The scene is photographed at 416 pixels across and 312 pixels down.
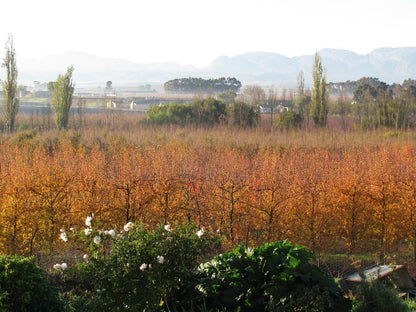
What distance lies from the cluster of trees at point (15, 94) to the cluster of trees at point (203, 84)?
59.2 m

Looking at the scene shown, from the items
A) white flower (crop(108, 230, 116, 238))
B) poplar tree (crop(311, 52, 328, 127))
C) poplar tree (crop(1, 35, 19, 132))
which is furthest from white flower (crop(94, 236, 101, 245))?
poplar tree (crop(311, 52, 328, 127))

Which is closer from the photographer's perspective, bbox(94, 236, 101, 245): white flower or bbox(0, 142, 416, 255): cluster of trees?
bbox(94, 236, 101, 245): white flower

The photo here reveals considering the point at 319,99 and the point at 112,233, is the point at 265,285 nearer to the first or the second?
the point at 112,233

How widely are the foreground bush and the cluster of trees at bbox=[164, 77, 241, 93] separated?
78.0 metres

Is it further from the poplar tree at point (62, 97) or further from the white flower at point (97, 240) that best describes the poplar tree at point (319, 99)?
the white flower at point (97, 240)

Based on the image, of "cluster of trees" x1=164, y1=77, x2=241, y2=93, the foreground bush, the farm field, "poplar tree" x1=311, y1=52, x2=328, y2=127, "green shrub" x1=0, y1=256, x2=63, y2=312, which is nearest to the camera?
"green shrub" x1=0, y1=256, x2=63, y2=312

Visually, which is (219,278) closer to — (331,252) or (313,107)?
(331,252)

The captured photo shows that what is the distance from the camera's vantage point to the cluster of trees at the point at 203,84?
84.0m

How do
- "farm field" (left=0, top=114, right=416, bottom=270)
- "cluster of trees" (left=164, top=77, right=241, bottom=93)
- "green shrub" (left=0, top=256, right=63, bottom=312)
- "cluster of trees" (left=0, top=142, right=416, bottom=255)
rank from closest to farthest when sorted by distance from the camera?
"green shrub" (left=0, top=256, right=63, bottom=312)
"farm field" (left=0, top=114, right=416, bottom=270)
"cluster of trees" (left=0, top=142, right=416, bottom=255)
"cluster of trees" (left=164, top=77, right=241, bottom=93)

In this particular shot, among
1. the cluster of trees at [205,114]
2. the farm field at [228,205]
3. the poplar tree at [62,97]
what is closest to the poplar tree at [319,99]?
the cluster of trees at [205,114]

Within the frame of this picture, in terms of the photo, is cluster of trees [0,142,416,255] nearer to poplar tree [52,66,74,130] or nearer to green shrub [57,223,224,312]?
green shrub [57,223,224,312]

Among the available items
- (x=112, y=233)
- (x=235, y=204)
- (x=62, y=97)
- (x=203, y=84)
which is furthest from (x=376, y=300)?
(x=203, y=84)

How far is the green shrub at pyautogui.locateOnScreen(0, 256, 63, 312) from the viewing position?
407 cm

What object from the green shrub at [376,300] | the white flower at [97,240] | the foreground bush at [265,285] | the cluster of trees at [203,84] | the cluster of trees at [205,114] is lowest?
the green shrub at [376,300]
